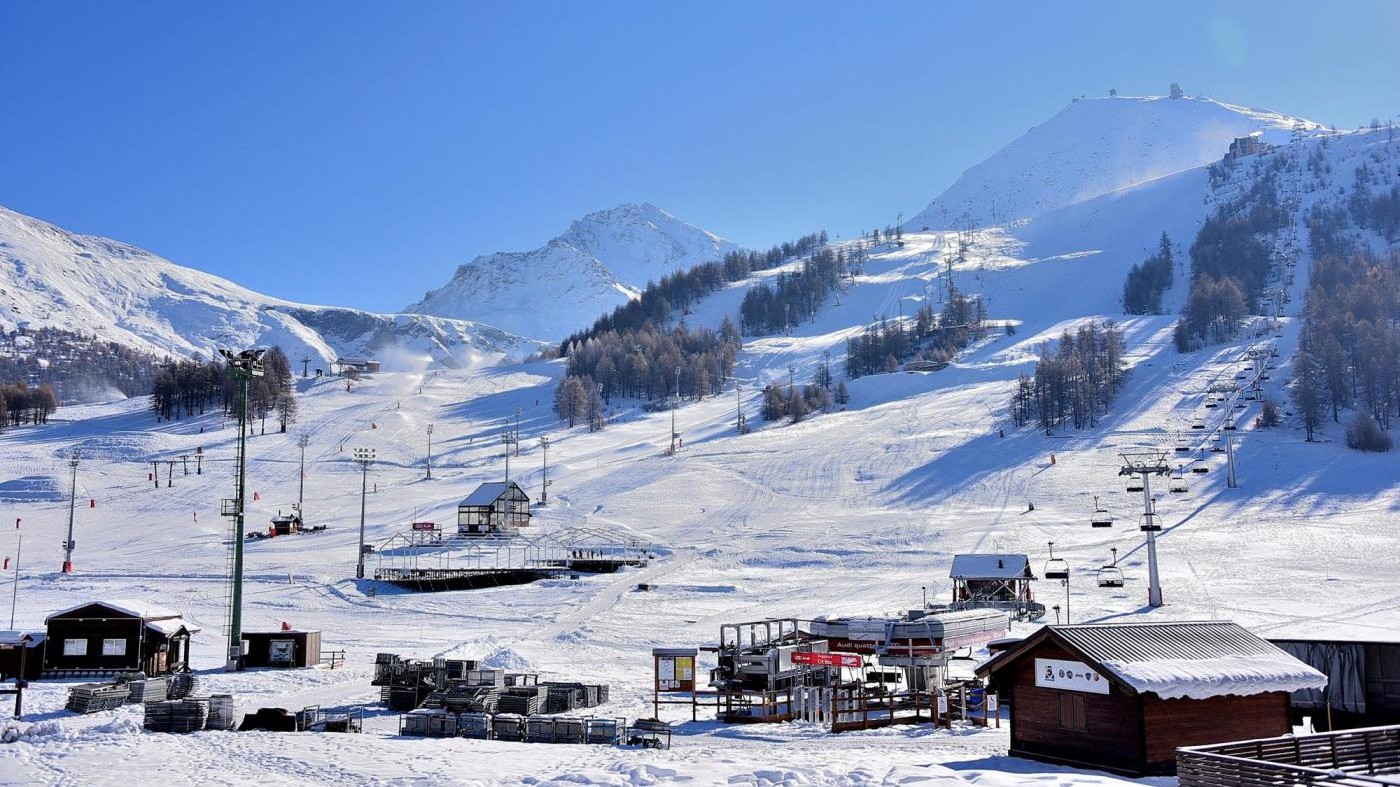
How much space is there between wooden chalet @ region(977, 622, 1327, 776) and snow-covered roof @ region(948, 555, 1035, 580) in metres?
29.1

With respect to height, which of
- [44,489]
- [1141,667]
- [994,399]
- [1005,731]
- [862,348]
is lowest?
[1005,731]

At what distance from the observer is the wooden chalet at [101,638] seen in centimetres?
3862

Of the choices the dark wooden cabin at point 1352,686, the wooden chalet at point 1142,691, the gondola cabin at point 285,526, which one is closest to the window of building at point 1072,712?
the wooden chalet at point 1142,691

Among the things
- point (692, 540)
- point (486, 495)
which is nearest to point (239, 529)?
point (692, 540)

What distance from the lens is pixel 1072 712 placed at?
22109mm

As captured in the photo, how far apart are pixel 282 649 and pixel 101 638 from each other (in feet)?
21.2

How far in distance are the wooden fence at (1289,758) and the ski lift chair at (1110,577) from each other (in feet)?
113

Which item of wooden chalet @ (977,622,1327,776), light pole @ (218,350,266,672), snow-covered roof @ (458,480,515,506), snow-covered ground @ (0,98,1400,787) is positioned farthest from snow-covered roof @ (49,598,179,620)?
snow-covered roof @ (458,480,515,506)

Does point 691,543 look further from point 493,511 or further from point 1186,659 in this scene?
point 1186,659

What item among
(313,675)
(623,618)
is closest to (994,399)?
(623,618)

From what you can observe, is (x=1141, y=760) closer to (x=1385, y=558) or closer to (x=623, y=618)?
(x=623, y=618)

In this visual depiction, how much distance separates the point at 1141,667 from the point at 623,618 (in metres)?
34.4

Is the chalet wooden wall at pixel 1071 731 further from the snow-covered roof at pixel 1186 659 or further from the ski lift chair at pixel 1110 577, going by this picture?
the ski lift chair at pixel 1110 577

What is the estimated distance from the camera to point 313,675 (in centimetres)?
3819
